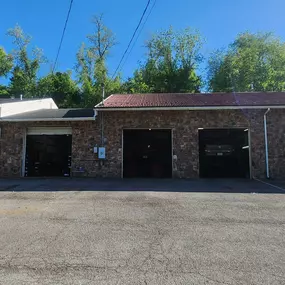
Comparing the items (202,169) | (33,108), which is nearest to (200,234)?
(202,169)

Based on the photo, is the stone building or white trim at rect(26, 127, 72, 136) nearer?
the stone building

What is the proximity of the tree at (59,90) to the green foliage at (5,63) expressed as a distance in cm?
473

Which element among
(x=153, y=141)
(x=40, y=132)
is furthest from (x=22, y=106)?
(x=153, y=141)

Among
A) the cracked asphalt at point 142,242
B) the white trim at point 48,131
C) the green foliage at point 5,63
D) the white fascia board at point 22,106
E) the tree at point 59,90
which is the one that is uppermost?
the green foliage at point 5,63

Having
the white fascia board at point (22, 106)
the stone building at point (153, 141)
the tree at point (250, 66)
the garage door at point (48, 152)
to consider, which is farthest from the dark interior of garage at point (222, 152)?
the tree at point (250, 66)

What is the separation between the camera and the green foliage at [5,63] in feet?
116

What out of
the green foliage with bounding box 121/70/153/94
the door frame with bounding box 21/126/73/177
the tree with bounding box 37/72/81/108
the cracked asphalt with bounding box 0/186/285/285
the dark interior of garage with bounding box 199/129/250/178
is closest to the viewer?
the cracked asphalt with bounding box 0/186/285/285

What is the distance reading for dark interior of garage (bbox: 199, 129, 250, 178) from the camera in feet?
47.0

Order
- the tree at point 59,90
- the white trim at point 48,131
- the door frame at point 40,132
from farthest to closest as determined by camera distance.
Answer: the tree at point 59,90 < the white trim at point 48,131 < the door frame at point 40,132

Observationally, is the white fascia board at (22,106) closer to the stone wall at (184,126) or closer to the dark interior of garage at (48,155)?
the dark interior of garage at (48,155)

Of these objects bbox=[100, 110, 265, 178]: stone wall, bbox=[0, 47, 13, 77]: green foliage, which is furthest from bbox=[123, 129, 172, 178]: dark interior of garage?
bbox=[0, 47, 13, 77]: green foliage

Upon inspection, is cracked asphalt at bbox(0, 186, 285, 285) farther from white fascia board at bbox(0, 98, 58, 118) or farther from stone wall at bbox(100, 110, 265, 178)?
white fascia board at bbox(0, 98, 58, 118)

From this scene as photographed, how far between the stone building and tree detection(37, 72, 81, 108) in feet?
64.6

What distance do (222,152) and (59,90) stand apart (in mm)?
25486
